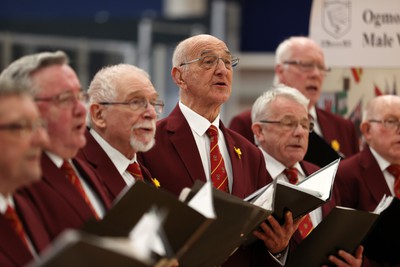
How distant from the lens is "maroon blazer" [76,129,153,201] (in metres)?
4.33

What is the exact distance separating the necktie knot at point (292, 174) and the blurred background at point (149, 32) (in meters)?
3.53

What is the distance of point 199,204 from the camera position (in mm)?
3775

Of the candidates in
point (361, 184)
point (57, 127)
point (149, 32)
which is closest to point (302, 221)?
point (361, 184)

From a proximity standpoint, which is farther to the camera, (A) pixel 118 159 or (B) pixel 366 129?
(B) pixel 366 129

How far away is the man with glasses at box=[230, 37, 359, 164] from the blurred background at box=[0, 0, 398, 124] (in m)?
2.03

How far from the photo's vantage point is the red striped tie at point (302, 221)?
5389mm

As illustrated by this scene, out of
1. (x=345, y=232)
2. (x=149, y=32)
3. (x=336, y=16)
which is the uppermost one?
(x=336, y=16)

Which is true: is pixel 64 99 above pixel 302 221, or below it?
above

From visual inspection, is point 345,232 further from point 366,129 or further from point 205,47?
point 366,129

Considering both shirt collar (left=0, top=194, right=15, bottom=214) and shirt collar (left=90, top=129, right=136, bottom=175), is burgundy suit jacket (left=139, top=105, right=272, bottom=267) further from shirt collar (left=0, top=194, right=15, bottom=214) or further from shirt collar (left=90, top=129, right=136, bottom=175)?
shirt collar (left=0, top=194, right=15, bottom=214)

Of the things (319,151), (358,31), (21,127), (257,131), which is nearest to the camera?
(21,127)

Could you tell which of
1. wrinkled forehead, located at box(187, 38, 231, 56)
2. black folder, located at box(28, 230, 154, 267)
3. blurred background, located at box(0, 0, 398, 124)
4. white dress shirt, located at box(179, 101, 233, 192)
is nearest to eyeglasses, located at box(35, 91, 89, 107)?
black folder, located at box(28, 230, 154, 267)

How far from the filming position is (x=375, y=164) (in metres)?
6.14

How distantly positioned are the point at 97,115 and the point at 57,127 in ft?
2.76
